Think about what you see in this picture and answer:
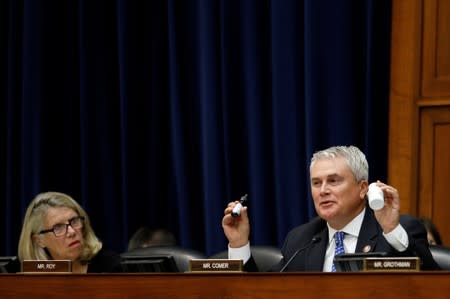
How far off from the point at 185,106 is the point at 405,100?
1209 mm

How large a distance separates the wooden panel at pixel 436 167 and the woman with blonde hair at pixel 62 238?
1.69 m

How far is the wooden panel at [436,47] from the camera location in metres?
4.93

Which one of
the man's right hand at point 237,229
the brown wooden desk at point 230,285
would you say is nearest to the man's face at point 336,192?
the man's right hand at point 237,229

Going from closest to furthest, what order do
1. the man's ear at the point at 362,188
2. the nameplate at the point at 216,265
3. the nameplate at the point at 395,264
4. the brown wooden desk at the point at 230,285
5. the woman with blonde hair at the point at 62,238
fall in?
the brown wooden desk at the point at 230,285 → the nameplate at the point at 395,264 → the nameplate at the point at 216,265 → the man's ear at the point at 362,188 → the woman with blonde hair at the point at 62,238

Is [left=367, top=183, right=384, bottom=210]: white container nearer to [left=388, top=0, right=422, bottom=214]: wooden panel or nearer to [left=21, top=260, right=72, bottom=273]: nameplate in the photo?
[left=21, top=260, right=72, bottom=273]: nameplate

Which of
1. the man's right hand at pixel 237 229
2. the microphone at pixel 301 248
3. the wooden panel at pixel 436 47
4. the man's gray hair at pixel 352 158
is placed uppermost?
the wooden panel at pixel 436 47

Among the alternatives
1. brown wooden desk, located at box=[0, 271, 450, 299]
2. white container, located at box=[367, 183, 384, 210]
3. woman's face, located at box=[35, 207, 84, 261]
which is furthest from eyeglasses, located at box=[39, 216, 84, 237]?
white container, located at box=[367, 183, 384, 210]

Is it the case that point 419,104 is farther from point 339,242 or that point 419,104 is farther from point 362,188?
point 339,242

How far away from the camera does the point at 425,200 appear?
16.2 feet

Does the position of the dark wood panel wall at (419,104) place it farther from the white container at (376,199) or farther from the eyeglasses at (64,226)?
the white container at (376,199)

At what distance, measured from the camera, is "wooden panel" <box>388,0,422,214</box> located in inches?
194

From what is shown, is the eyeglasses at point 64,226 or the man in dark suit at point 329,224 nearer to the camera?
the man in dark suit at point 329,224

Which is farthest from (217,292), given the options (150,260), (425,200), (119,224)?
(119,224)

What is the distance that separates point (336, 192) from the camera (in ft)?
12.4
